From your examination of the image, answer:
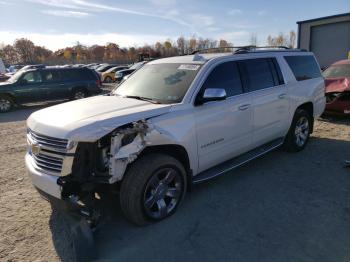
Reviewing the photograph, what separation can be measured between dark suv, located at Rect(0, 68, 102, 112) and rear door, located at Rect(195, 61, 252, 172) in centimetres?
1171

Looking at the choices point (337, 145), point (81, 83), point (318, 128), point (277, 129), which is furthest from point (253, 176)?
point (81, 83)

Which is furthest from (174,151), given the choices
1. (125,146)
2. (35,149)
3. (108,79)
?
(108,79)

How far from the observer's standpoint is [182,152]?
3896 millimetres

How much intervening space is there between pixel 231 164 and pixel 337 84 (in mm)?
6031

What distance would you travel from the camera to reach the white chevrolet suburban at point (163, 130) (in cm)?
323

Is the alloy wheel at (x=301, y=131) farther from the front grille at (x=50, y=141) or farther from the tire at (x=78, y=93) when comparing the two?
the tire at (x=78, y=93)

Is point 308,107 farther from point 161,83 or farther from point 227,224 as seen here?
point 227,224

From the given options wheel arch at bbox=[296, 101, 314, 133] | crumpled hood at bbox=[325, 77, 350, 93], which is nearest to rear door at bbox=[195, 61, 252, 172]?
wheel arch at bbox=[296, 101, 314, 133]

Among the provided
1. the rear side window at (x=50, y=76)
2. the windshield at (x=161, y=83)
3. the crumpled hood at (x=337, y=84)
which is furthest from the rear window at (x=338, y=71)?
the rear side window at (x=50, y=76)

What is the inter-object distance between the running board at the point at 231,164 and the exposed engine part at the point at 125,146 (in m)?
1.05

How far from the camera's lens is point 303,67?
6219 mm

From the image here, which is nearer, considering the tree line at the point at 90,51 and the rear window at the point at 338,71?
the rear window at the point at 338,71

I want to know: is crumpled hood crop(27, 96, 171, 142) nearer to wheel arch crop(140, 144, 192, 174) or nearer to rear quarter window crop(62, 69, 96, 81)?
wheel arch crop(140, 144, 192, 174)

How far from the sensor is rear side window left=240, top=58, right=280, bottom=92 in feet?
15.9
